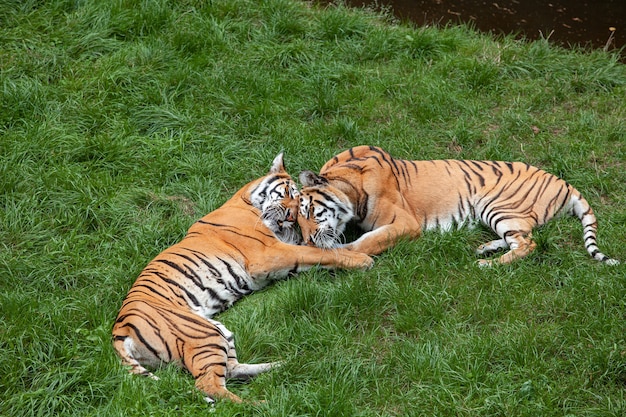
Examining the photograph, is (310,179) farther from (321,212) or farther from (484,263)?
(484,263)

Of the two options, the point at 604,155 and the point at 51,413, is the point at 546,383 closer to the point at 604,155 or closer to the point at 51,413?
the point at 51,413

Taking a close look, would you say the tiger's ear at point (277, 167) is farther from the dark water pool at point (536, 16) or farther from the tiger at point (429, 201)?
the dark water pool at point (536, 16)

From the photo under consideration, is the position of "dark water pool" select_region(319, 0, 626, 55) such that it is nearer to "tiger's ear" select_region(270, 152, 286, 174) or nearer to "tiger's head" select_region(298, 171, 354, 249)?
"tiger's ear" select_region(270, 152, 286, 174)

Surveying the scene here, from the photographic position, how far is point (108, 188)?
19.5 ft

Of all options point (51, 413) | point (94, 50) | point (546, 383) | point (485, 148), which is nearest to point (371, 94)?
point (485, 148)

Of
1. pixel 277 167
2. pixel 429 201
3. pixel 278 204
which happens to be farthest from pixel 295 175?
pixel 429 201

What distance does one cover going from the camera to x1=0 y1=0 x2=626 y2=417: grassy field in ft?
13.7

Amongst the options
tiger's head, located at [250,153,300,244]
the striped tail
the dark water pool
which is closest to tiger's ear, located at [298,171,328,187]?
tiger's head, located at [250,153,300,244]

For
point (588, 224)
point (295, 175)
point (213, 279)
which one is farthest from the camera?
point (295, 175)

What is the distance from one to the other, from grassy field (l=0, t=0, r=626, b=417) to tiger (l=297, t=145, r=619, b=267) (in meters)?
0.12

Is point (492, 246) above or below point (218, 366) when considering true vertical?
above

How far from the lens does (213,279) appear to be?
4895mm

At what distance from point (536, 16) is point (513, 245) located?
173 inches

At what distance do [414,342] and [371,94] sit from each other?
10.0 ft
